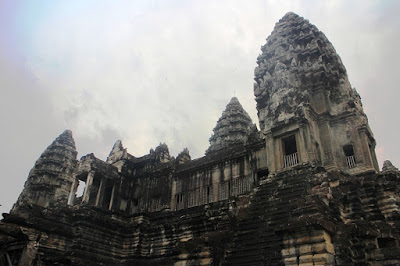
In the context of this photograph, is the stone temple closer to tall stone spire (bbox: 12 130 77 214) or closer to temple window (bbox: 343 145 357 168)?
temple window (bbox: 343 145 357 168)

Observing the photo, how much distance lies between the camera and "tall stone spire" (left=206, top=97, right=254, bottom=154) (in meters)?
41.4

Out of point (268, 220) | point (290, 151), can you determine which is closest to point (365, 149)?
point (290, 151)

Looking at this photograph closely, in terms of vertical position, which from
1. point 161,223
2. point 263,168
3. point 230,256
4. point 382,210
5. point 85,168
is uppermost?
point 85,168

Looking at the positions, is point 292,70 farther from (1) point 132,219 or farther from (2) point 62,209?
(2) point 62,209

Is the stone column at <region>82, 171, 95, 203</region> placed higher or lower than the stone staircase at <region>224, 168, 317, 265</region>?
higher

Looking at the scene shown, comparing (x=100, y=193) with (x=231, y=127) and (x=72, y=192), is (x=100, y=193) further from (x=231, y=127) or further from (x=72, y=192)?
(x=231, y=127)

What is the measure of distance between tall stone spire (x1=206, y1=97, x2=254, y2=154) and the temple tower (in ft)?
64.4

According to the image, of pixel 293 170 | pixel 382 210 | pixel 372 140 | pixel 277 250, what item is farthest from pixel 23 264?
pixel 372 140

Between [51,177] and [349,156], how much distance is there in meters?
27.4

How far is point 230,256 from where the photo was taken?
1323 cm

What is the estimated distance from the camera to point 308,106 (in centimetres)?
1806

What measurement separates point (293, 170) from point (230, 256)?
554 cm

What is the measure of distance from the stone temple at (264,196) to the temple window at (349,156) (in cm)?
6

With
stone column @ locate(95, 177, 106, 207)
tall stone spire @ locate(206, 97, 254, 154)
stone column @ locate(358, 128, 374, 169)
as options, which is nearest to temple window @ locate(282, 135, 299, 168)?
stone column @ locate(358, 128, 374, 169)
